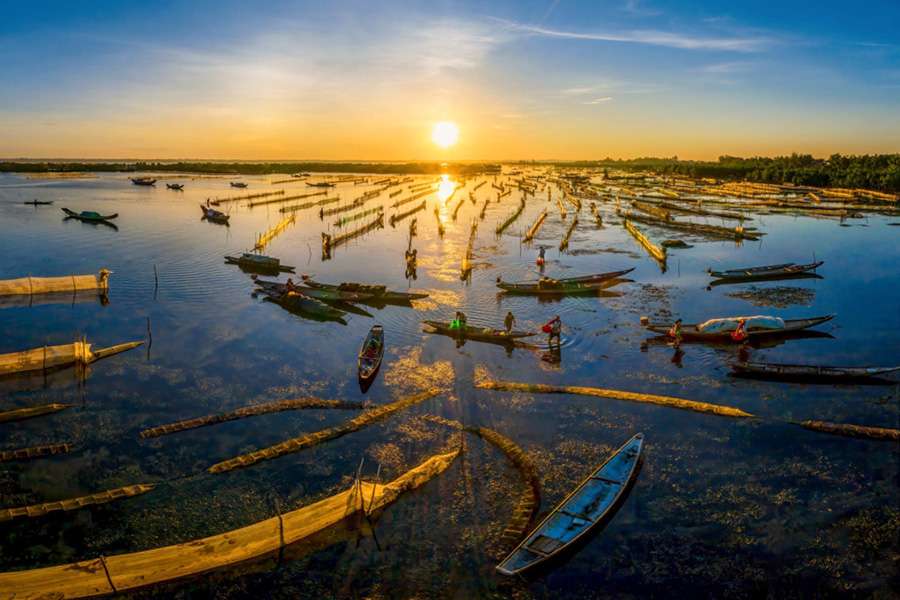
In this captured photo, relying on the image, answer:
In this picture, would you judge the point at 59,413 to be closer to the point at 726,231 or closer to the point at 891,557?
the point at 891,557

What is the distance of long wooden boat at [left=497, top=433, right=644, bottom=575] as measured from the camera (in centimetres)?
1238

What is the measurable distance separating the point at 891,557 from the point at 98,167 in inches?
7100

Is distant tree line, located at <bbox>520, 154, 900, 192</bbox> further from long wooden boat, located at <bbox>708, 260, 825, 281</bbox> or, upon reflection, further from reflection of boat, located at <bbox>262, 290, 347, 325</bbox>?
reflection of boat, located at <bbox>262, 290, 347, 325</bbox>

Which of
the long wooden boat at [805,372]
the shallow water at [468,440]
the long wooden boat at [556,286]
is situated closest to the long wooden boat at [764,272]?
the shallow water at [468,440]

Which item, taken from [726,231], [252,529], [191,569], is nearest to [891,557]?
[252,529]

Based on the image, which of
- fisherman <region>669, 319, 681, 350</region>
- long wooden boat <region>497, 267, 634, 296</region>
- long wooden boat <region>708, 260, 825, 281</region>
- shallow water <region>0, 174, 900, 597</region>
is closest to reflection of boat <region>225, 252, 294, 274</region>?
shallow water <region>0, 174, 900, 597</region>

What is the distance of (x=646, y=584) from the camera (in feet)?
41.1

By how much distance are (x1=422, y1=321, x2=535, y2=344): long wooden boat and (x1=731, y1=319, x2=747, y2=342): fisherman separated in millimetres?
9567

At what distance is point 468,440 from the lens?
18.0 meters

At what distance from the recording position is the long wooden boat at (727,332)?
2686cm

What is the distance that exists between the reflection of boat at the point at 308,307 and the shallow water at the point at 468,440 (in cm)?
74

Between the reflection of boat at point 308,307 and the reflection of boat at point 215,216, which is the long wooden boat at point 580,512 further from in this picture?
the reflection of boat at point 215,216

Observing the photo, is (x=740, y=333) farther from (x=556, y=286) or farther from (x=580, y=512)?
(x=580, y=512)

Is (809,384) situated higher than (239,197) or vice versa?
(239,197)
